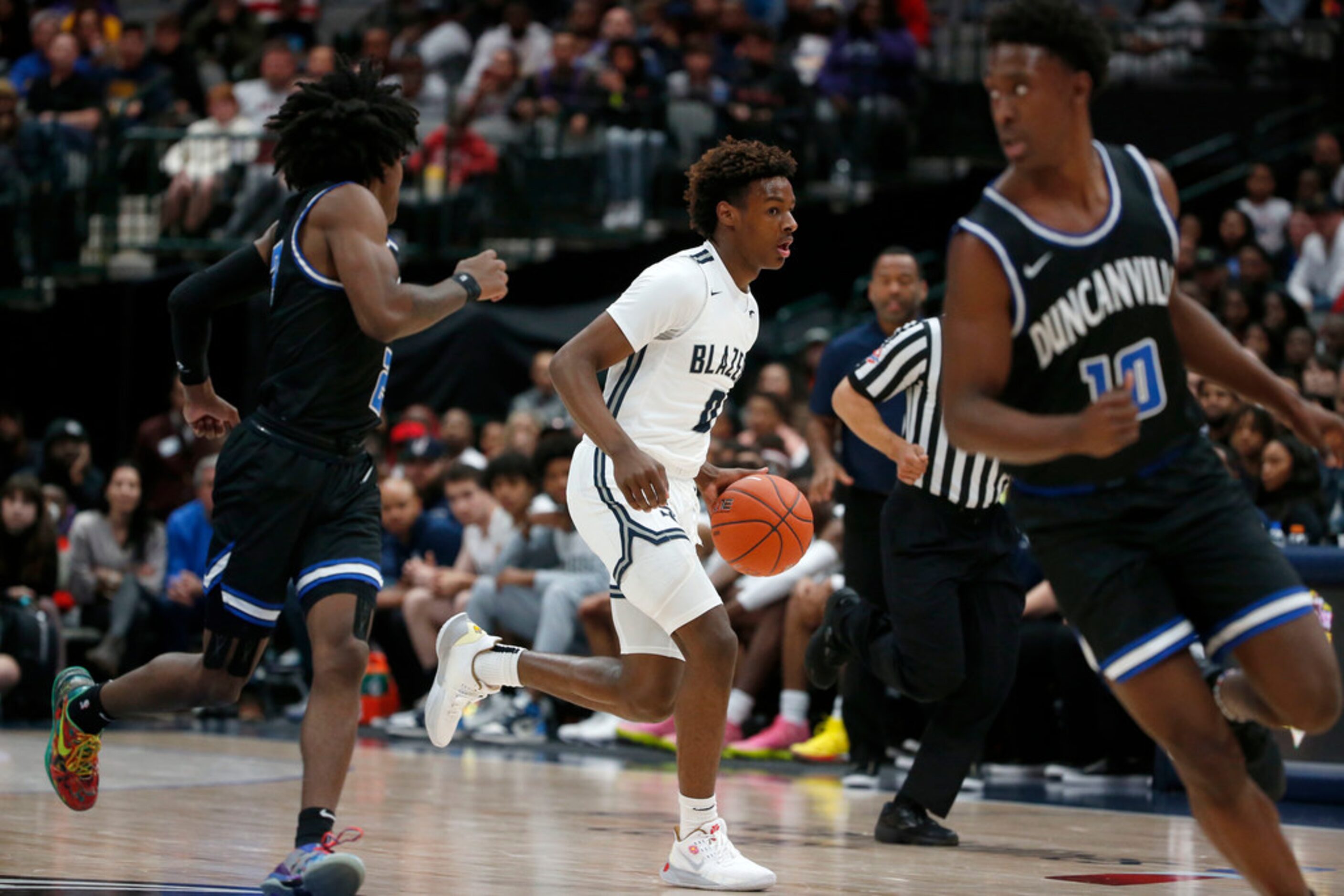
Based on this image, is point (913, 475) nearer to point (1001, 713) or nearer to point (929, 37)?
point (1001, 713)

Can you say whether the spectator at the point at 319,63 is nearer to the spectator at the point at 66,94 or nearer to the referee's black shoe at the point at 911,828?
the spectator at the point at 66,94

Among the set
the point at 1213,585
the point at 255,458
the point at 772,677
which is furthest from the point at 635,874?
the point at 772,677

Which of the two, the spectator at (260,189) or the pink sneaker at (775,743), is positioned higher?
the spectator at (260,189)

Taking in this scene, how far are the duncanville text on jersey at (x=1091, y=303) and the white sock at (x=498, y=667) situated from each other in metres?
2.69

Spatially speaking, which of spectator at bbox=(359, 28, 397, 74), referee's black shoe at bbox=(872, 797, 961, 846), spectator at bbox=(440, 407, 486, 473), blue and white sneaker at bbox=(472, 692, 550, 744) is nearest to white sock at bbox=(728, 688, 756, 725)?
blue and white sneaker at bbox=(472, 692, 550, 744)

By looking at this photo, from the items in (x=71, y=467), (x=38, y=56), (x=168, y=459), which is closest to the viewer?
(x=71, y=467)

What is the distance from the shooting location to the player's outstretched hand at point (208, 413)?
19.1 feet

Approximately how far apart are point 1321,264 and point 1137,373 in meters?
10.4

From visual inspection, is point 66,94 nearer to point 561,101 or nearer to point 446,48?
point 446,48

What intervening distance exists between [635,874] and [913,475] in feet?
6.09

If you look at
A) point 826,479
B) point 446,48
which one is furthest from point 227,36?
point 826,479

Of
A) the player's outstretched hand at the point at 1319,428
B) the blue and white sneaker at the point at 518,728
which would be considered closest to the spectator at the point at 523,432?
the blue and white sneaker at the point at 518,728

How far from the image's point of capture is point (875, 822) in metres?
7.34

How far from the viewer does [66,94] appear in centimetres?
1725
